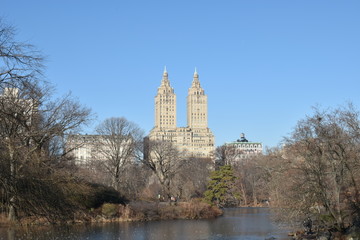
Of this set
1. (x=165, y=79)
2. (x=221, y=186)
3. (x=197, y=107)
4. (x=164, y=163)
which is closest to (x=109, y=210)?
(x=164, y=163)

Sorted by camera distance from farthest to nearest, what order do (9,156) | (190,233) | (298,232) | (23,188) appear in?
(190,233), (298,232), (9,156), (23,188)

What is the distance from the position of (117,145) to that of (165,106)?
13880 cm

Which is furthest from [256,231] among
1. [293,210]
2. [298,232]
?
[293,210]

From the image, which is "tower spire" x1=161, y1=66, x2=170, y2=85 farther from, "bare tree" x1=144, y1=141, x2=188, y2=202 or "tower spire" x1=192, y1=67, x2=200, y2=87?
"bare tree" x1=144, y1=141, x2=188, y2=202

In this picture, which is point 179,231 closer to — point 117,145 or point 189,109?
point 117,145

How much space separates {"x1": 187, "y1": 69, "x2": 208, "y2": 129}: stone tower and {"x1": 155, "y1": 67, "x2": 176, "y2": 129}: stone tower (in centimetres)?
687

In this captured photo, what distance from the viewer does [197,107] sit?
620ft

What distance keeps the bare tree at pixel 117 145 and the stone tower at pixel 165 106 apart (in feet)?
431

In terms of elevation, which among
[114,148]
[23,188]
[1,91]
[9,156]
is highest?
[114,148]

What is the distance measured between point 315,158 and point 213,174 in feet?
102

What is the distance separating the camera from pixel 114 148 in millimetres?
52375

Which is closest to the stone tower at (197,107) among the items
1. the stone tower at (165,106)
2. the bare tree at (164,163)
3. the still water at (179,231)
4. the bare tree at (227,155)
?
the stone tower at (165,106)

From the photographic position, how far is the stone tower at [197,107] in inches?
7411

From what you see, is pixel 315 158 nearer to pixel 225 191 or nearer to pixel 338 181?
pixel 338 181
